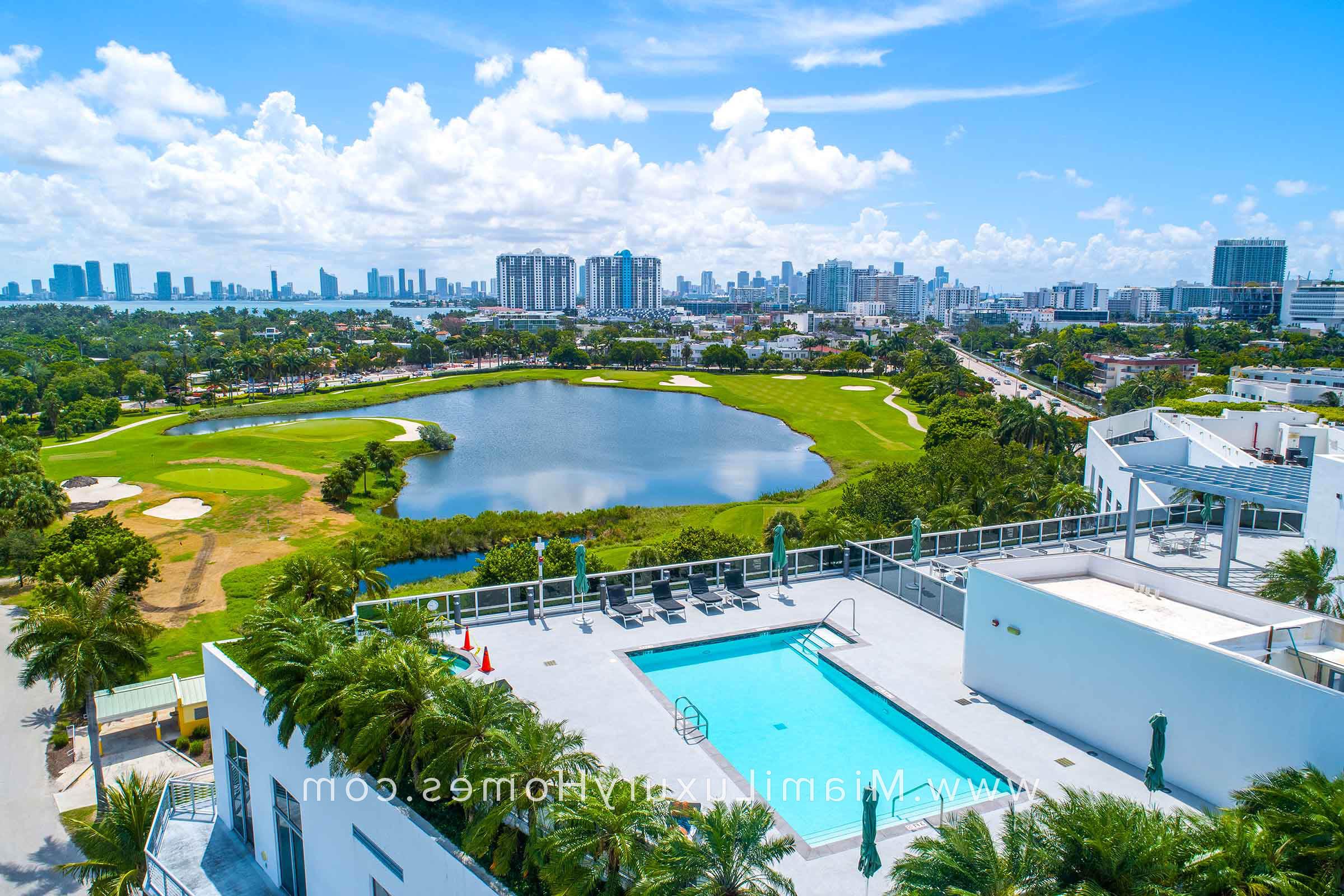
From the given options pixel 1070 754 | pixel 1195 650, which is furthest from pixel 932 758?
pixel 1195 650

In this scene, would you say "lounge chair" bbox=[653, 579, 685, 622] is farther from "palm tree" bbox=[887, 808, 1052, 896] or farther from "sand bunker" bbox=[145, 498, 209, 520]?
"sand bunker" bbox=[145, 498, 209, 520]

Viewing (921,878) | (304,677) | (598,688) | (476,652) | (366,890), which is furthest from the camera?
(476,652)

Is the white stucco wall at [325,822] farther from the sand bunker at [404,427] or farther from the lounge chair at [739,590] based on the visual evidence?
the sand bunker at [404,427]

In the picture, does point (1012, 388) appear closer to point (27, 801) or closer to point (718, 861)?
point (27, 801)

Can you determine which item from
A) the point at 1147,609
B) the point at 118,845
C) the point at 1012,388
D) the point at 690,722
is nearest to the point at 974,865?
the point at 690,722

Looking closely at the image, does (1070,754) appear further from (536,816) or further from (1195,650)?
(536,816)

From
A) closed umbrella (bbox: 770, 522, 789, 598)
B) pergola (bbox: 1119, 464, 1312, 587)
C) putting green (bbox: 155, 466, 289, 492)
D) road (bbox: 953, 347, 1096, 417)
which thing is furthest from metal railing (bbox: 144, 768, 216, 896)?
road (bbox: 953, 347, 1096, 417)

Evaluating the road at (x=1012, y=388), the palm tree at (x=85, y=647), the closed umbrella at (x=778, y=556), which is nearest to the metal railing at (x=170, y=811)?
the palm tree at (x=85, y=647)
